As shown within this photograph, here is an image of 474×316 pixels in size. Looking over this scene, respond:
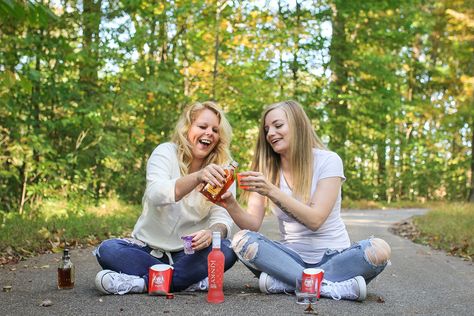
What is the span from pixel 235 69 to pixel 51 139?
7038mm

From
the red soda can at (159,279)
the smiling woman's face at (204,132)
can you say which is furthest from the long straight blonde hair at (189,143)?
the red soda can at (159,279)

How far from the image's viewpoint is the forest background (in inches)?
422

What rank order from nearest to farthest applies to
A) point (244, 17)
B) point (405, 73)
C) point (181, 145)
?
point (181, 145) < point (244, 17) < point (405, 73)

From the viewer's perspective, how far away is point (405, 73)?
25688 millimetres

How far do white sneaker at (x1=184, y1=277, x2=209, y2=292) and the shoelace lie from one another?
0.46 metres

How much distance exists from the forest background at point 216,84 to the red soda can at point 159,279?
196 centimetres

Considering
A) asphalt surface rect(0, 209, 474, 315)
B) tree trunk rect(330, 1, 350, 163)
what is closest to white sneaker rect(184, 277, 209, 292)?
asphalt surface rect(0, 209, 474, 315)

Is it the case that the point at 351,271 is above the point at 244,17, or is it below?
below

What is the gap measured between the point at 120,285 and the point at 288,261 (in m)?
1.15

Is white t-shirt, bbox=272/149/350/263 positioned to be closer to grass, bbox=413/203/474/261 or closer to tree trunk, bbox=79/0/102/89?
grass, bbox=413/203/474/261

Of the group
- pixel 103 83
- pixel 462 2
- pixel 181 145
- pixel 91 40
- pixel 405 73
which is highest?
pixel 462 2

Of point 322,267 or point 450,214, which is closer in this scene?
point 322,267

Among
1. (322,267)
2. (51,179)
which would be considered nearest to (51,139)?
(51,179)

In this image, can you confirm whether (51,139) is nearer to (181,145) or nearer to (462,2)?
(181,145)
